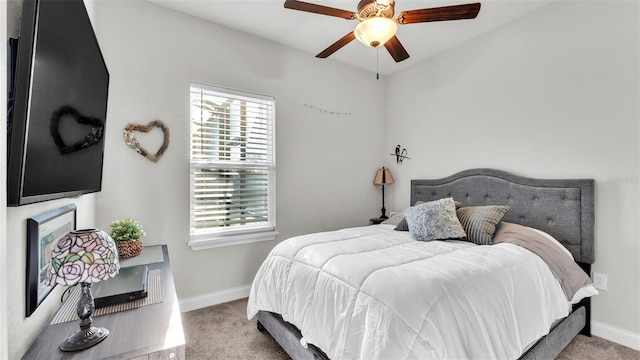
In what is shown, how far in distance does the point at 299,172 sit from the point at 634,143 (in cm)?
279

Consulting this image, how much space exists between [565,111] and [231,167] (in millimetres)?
3000

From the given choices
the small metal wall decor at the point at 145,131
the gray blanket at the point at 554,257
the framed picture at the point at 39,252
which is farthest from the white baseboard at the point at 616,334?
the small metal wall decor at the point at 145,131

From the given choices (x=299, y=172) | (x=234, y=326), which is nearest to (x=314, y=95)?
(x=299, y=172)

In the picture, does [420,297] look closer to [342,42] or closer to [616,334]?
[342,42]

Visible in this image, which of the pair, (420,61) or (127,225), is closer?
(127,225)

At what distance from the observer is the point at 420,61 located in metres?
3.60

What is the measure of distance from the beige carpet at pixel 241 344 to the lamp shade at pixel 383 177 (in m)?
2.24

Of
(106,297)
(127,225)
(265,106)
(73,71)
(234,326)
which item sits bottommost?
(234,326)

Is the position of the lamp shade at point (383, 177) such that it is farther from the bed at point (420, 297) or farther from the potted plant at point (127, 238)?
the potted plant at point (127, 238)

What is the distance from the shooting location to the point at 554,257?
200 centimetres

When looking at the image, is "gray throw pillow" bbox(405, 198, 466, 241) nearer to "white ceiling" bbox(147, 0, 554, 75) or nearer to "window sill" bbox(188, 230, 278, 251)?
"window sill" bbox(188, 230, 278, 251)

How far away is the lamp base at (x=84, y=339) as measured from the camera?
0.95 metres

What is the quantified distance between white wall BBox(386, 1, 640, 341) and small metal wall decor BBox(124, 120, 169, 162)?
285 centimetres

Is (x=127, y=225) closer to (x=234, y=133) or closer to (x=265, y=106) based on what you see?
(x=234, y=133)
